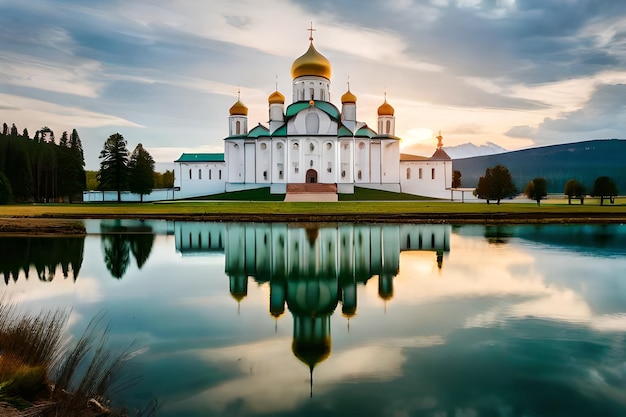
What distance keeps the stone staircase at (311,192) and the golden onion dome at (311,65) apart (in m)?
17.5

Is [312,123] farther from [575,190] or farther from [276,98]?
Answer: [575,190]

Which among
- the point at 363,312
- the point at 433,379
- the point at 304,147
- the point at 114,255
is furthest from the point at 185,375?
the point at 304,147

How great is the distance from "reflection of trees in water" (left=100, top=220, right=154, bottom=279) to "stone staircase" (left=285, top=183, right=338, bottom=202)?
81.3 feet

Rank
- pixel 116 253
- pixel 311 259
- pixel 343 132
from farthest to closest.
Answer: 1. pixel 343 132
2. pixel 116 253
3. pixel 311 259

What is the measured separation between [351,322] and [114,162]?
5870 cm

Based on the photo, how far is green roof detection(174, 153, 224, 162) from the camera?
229 ft

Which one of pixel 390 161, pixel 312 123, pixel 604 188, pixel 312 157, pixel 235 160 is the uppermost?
pixel 312 123

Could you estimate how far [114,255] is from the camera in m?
17.8

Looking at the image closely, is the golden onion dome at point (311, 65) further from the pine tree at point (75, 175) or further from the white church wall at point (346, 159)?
the pine tree at point (75, 175)

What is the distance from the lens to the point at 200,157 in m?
70.7

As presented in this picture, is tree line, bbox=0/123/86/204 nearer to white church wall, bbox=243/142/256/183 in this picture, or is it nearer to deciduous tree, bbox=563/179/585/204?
white church wall, bbox=243/142/256/183

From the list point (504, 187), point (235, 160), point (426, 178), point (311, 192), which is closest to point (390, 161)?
point (426, 178)

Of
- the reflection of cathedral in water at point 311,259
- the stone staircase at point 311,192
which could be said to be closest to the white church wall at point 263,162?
the stone staircase at point 311,192

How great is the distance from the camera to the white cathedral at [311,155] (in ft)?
204
